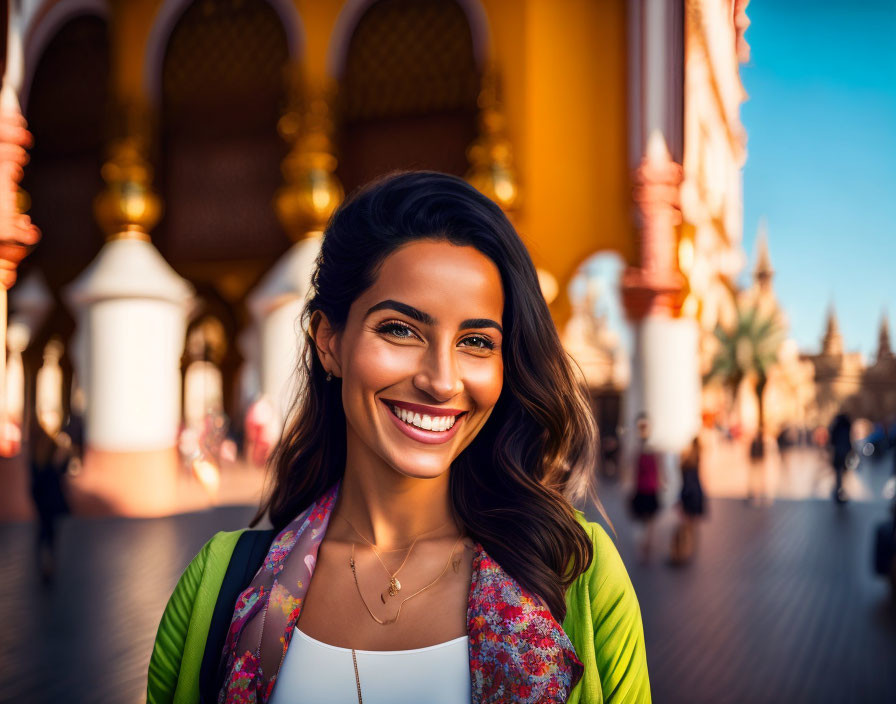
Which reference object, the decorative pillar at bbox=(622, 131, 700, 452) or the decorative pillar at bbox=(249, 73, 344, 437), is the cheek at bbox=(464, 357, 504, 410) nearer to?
the decorative pillar at bbox=(249, 73, 344, 437)

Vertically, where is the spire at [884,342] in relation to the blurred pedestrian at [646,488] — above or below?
above

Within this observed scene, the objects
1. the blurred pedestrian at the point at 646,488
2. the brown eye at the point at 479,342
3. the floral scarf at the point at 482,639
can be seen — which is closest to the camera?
the floral scarf at the point at 482,639

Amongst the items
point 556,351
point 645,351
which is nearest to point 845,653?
point 645,351

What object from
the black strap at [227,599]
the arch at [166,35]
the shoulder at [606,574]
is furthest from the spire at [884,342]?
the arch at [166,35]

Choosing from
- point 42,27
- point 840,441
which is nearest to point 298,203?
point 42,27

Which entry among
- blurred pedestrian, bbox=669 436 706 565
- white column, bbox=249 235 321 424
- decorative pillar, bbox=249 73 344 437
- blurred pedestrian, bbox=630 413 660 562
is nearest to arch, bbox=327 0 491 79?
decorative pillar, bbox=249 73 344 437

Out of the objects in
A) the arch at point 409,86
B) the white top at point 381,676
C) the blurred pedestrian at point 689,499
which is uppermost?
the arch at point 409,86

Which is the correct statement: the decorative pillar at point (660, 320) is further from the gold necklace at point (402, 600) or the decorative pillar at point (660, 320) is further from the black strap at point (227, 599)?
the black strap at point (227, 599)

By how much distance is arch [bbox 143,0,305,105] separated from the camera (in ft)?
23.1

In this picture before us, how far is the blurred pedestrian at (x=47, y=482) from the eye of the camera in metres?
5.56

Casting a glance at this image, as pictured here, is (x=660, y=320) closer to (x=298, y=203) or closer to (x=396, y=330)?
(x=298, y=203)

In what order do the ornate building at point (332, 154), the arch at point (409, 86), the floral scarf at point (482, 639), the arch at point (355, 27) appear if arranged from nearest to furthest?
1. the floral scarf at point (482, 639)
2. the ornate building at point (332, 154)
3. the arch at point (355, 27)
4. the arch at point (409, 86)

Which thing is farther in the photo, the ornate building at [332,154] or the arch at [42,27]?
the ornate building at [332,154]

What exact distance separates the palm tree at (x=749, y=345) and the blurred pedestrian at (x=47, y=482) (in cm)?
1809
